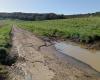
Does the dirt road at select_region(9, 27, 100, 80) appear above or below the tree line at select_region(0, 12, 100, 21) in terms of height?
above

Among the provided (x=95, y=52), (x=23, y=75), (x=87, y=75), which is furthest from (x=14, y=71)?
(x=95, y=52)

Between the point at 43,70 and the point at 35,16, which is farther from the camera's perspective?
the point at 35,16

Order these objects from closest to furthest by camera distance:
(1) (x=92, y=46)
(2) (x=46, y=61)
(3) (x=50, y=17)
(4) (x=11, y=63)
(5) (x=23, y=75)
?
(5) (x=23, y=75), (4) (x=11, y=63), (2) (x=46, y=61), (1) (x=92, y=46), (3) (x=50, y=17)

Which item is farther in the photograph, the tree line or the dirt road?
the tree line

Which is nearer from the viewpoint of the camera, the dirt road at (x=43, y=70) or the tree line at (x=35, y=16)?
the dirt road at (x=43, y=70)

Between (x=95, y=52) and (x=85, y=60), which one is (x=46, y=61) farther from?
(x=95, y=52)

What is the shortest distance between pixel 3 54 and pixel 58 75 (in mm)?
5510

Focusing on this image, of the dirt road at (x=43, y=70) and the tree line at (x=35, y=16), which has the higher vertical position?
the dirt road at (x=43, y=70)

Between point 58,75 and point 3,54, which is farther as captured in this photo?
point 3,54

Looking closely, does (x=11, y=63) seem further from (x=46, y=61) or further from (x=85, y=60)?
(x=85, y=60)

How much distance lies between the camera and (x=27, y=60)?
63.5ft

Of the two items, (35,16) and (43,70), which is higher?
(43,70)

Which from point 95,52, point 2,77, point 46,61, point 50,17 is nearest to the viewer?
point 2,77

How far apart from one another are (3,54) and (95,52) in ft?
33.6
